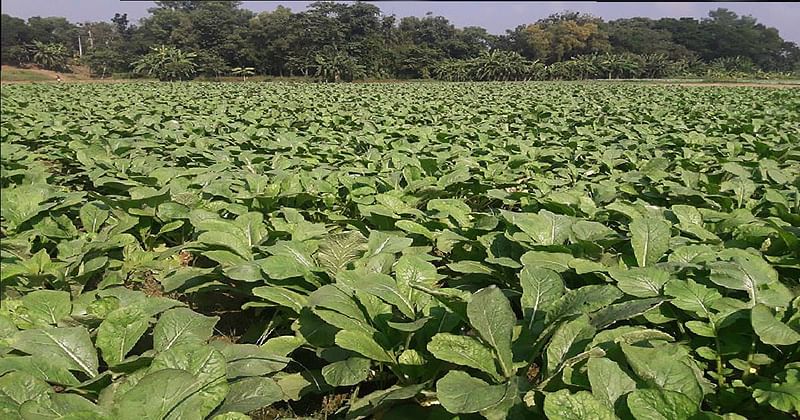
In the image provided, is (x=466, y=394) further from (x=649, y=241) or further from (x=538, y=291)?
(x=649, y=241)

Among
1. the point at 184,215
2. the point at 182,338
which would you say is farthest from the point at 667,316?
the point at 184,215

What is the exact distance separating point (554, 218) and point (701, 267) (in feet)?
2.51

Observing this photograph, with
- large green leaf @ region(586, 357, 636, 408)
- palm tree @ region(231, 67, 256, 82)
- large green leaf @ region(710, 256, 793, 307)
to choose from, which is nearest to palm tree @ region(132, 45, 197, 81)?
palm tree @ region(231, 67, 256, 82)

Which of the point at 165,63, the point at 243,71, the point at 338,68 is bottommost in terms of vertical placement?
the point at 243,71

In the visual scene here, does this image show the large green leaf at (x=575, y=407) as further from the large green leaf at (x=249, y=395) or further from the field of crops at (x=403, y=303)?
the large green leaf at (x=249, y=395)

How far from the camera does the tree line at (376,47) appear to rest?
58881mm

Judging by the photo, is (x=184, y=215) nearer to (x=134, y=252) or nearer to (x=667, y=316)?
(x=134, y=252)

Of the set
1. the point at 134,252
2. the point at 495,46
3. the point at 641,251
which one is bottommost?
the point at 134,252

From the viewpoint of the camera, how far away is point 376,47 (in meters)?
63.7

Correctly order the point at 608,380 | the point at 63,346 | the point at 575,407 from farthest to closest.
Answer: the point at 63,346, the point at 608,380, the point at 575,407

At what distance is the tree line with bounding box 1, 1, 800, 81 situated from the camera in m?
58.9

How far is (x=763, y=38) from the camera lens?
86562 mm

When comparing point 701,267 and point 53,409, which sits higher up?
point 701,267

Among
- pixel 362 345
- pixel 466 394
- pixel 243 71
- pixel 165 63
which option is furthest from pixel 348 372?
pixel 243 71
